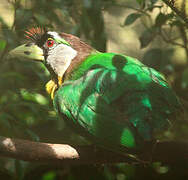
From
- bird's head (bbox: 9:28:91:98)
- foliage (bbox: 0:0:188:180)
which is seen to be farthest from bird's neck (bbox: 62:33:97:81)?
foliage (bbox: 0:0:188:180)

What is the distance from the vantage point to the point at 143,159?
4.17 feet

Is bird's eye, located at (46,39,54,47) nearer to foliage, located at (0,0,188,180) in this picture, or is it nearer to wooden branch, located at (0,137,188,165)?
foliage, located at (0,0,188,180)

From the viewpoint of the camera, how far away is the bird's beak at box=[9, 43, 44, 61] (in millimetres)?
1455

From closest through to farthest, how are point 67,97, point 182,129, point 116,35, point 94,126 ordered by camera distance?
point 94,126
point 67,97
point 182,129
point 116,35

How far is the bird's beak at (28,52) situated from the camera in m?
1.46

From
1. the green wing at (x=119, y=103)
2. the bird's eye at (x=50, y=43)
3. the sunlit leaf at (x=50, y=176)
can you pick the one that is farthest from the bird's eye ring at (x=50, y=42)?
the sunlit leaf at (x=50, y=176)

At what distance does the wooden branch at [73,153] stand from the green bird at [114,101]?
0.20 ft

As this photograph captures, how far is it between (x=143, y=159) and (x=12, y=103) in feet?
2.15

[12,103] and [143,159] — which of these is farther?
[12,103]

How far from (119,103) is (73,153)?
23cm

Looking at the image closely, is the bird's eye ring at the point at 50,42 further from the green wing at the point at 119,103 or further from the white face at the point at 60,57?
the green wing at the point at 119,103

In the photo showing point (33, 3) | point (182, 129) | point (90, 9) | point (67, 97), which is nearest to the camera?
point (67, 97)

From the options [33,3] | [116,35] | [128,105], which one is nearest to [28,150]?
[128,105]

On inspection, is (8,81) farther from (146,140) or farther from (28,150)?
(146,140)
